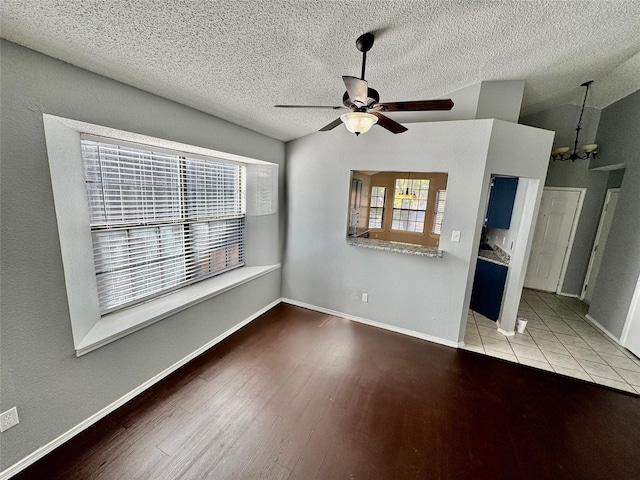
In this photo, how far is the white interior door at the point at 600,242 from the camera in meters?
3.95

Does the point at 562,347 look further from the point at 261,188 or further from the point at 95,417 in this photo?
the point at 95,417

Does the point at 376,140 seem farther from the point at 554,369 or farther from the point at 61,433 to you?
the point at 61,433

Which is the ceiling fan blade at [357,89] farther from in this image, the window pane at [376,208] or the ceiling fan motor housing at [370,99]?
the window pane at [376,208]

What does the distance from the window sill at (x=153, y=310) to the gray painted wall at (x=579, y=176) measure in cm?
537

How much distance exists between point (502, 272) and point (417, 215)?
8.26ft

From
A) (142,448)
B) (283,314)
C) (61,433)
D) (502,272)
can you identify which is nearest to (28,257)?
(61,433)

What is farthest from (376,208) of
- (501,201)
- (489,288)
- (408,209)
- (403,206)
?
(489,288)

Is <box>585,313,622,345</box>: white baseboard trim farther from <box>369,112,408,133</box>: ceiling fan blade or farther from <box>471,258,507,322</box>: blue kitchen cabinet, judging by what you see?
<box>369,112,408,133</box>: ceiling fan blade

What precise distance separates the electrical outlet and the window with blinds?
72 cm

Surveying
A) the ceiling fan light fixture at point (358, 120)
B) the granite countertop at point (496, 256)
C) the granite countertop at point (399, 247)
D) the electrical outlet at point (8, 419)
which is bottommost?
the electrical outlet at point (8, 419)

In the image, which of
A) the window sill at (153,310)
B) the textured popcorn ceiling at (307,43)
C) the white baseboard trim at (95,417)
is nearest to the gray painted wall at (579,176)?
the textured popcorn ceiling at (307,43)

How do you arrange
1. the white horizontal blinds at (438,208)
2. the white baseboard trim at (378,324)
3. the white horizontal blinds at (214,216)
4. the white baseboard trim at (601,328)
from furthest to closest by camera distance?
the white horizontal blinds at (438,208) → the white baseboard trim at (601,328) → the white baseboard trim at (378,324) → the white horizontal blinds at (214,216)

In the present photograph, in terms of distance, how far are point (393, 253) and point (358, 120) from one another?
6.06 feet

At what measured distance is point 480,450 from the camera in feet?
5.68
